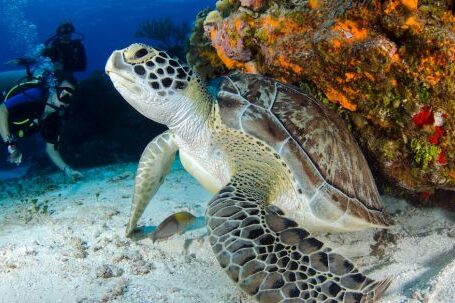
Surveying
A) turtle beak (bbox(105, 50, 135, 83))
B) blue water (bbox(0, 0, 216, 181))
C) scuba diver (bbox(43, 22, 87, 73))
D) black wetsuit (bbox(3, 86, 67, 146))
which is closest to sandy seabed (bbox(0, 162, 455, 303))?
turtle beak (bbox(105, 50, 135, 83))

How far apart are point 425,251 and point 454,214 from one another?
0.84 meters

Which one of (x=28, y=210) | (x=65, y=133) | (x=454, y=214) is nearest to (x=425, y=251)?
(x=454, y=214)

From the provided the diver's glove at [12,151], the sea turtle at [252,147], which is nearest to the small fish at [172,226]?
the sea turtle at [252,147]

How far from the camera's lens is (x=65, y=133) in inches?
414

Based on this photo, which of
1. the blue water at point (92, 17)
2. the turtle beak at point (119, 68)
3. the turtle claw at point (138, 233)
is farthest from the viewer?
the blue water at point (92, 17)

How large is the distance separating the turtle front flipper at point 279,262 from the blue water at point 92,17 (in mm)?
49976

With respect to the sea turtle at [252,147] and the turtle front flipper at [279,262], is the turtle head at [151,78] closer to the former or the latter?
the sea turtle at [252,147]

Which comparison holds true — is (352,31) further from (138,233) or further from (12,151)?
(12,151)

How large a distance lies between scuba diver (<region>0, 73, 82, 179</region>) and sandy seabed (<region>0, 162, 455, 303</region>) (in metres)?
1.68

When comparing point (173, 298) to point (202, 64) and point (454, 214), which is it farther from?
point (202, 64)

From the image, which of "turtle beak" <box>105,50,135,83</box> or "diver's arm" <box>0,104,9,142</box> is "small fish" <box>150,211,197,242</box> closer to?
"turtle beak" <box>105,50,135,83</box>

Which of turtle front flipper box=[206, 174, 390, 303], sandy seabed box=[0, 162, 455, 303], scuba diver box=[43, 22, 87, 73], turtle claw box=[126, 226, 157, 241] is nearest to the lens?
turtle front flipper box=[206, 174, 390, 303]

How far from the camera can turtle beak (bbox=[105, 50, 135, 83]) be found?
9.25ft

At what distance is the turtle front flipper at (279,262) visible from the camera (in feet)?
6.13
